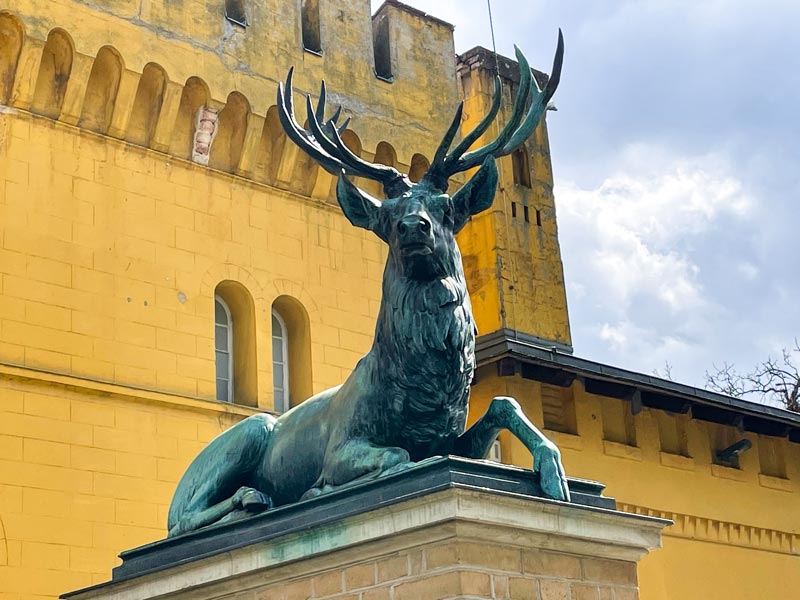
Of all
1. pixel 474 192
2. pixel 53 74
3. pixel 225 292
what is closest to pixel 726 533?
pixel 225 292

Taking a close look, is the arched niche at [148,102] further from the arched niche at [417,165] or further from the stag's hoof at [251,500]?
the stag's hoof at [251,500]

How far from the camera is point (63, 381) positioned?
1712 cm

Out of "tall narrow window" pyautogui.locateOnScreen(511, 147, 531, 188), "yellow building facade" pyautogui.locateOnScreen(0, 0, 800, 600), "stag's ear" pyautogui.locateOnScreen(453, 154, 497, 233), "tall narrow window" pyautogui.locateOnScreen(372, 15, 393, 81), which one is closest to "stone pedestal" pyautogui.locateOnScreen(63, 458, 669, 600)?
"stag's ear" pyautogui.locateOnScreen(453, 154, 497, 233)

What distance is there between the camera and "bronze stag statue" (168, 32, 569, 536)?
22.9 feet

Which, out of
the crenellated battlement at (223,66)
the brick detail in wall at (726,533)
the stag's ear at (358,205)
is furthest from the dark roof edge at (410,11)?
the stag's ear at (358,205)

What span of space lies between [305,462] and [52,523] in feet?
31.6

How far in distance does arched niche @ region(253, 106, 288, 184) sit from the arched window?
1808mm

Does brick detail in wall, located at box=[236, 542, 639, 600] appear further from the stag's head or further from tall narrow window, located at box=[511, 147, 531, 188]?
tall narrow window, located at box=[511, 147, 531, 188]

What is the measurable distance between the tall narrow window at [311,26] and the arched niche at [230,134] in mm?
1737

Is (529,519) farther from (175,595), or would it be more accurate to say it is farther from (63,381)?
(63,381)

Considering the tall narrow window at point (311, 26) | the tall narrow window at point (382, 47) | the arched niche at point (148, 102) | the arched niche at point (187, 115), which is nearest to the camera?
the arched niche at point (148, 102)

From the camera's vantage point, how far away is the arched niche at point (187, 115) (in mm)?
19375

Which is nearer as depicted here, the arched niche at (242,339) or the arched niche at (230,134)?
the arched niche at (242,339)

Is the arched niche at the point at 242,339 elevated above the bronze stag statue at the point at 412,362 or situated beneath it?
elevated above
